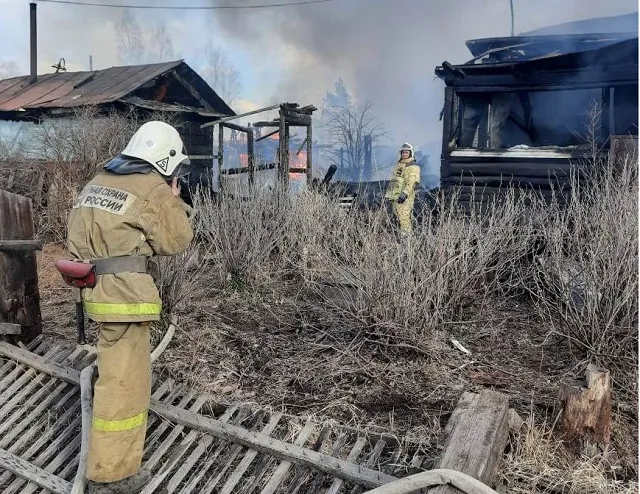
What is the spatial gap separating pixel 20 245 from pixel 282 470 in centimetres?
253

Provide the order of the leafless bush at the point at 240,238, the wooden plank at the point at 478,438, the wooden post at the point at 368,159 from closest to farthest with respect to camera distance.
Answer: the wooden plank at the point at 478,438 → the leafless bush at the point at 240,238 → the wooden post at the point at 368,159

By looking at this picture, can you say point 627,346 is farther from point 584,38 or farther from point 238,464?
point 584,38

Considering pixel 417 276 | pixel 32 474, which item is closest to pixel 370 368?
pixel 417 276

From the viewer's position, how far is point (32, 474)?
2.72m

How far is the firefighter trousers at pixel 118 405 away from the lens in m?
2.37

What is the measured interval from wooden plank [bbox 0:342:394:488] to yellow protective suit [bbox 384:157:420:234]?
6097 millimetres

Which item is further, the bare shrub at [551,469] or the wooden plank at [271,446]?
the bare shrub at [551,469]

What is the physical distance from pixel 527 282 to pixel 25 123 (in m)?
14.7

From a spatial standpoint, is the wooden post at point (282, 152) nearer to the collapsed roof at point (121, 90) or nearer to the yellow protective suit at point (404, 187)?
the yellow protective suit at point (404, 187)

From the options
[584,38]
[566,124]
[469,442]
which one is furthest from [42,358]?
[584,38]

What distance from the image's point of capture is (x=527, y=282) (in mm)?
5406

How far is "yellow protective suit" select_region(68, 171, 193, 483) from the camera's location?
2.38 m

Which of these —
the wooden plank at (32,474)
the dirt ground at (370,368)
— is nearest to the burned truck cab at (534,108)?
the dirt ground at (370,368)

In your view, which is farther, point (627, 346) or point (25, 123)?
point (25, 123)
